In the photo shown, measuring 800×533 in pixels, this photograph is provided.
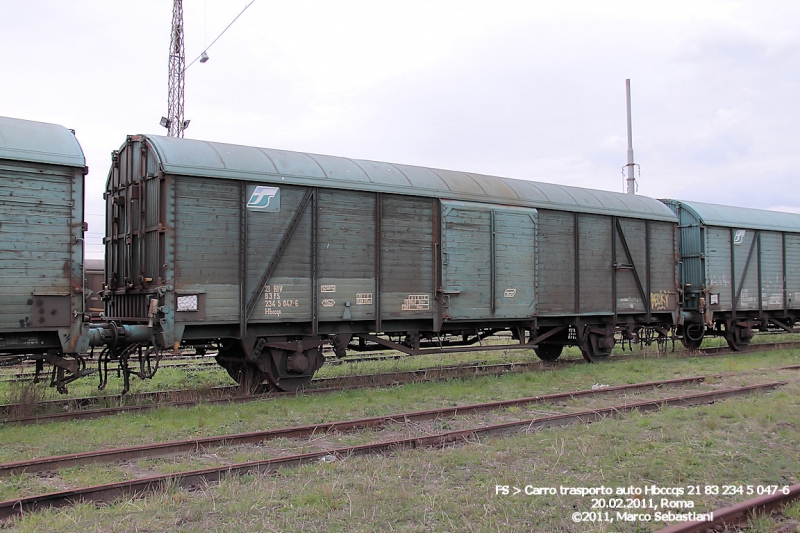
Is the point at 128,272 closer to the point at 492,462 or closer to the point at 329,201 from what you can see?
the point at 329,201

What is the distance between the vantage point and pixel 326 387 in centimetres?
1100

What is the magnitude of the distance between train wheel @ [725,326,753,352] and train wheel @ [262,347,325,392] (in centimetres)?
1340

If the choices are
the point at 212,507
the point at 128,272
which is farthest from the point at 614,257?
the point at 212,507

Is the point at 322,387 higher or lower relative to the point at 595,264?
lower

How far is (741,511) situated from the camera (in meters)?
4.73

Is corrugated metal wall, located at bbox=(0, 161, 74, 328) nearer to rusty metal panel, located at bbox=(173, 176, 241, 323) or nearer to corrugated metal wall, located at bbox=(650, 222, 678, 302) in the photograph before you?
rusty metal panel, located at bbox=(173, 176, 241, 323)

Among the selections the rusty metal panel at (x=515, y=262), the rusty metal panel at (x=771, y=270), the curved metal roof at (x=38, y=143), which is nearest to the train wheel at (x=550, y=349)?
the rusty metal panel at (x=515, y=262)

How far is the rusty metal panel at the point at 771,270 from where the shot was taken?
1862cm

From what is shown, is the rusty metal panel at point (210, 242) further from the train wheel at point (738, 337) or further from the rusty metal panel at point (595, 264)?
the train wheel at point (738, 337)

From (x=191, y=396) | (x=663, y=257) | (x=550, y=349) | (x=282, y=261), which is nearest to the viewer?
(x=191, y=396)

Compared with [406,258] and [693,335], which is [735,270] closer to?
[693,335]

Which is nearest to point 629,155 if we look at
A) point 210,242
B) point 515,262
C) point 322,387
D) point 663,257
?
point 663,257

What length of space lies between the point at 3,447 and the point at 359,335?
592cm

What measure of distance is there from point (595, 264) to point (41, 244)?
37.1 ft
